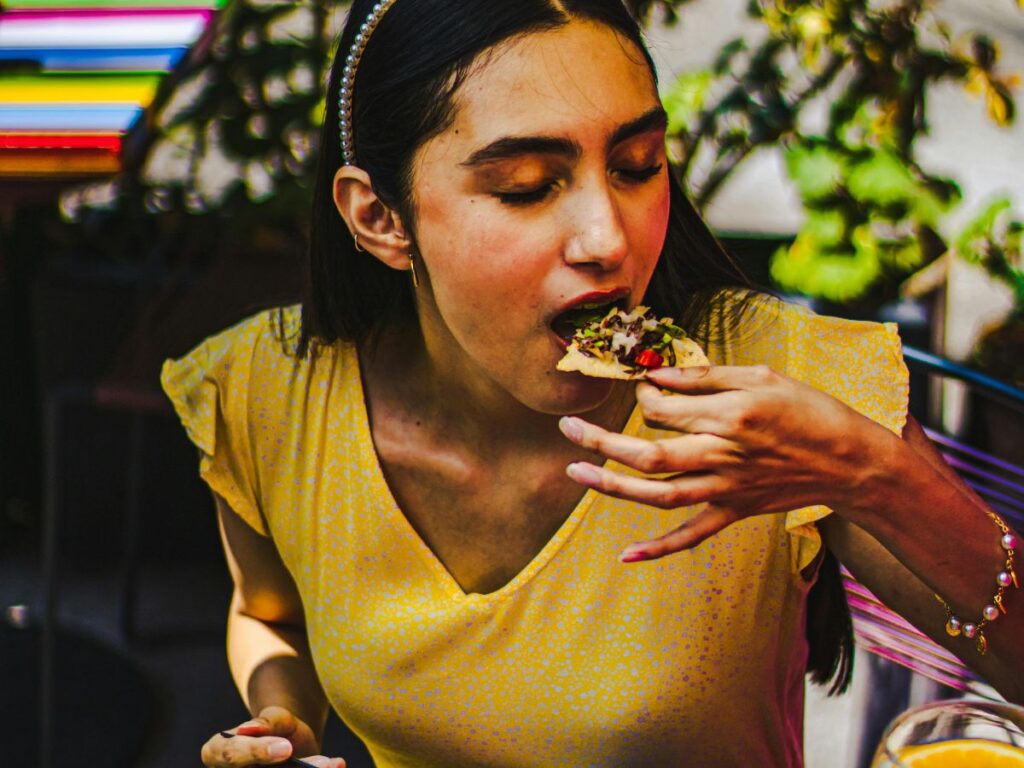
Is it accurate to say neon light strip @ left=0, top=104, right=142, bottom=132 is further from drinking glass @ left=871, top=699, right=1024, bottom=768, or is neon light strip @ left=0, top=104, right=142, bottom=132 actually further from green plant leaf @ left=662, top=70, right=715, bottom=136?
drinking glass @ left=871, top=699, right=1024, bottom=768

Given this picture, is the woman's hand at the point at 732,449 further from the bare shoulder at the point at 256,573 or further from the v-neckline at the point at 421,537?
the bare shoulder at the point at 256,573

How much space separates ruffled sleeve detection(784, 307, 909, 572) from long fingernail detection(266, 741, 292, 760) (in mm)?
702

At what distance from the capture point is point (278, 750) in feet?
4.94

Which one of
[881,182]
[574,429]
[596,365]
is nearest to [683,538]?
[574,429]

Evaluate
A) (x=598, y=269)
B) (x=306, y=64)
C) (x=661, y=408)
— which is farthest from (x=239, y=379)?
(x=306, y=64)

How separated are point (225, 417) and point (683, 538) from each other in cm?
97

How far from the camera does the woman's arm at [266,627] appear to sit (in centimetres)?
203

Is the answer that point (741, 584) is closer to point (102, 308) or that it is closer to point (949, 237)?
point (949, 237)

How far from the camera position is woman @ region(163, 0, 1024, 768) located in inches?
57.3

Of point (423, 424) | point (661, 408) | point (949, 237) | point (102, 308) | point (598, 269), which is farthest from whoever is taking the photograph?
point (102, 308)

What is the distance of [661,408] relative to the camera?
133 cm

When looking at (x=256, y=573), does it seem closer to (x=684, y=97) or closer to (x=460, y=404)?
(x=460, y=404)

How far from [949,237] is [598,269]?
8.68 feet

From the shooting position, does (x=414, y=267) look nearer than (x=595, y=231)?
No
